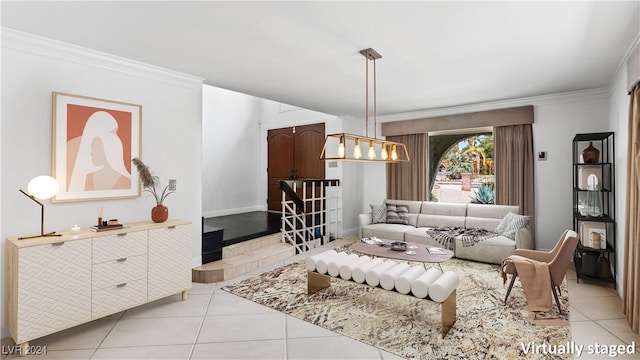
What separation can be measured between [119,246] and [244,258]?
183 centimetres

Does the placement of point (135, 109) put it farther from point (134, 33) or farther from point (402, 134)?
point (402, 134)

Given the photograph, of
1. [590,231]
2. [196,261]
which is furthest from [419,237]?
[196,261]

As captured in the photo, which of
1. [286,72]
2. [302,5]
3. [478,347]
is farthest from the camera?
[286,72]

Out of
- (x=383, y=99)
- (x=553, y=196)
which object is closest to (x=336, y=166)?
(x=383, y=99)

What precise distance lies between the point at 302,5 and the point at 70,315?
119 inches

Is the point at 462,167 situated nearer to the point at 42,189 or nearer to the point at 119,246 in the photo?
the point at 119,246

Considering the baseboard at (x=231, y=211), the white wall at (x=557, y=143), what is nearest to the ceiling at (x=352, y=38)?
the white wall at (x=557, y=143)

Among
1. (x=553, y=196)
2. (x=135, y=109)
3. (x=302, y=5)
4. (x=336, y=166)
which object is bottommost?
(x=553, y=196)

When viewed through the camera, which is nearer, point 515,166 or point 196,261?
point 196,261

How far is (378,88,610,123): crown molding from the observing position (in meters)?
4.51

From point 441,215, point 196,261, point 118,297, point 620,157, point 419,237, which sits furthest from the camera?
point 441,215

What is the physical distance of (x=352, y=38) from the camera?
2.76 meters

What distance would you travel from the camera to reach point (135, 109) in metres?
3.43

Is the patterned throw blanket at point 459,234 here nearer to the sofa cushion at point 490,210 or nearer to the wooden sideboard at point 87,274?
the sofa cushion at point 490,210
